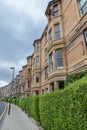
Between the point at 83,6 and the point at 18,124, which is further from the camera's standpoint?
the point at 83,6

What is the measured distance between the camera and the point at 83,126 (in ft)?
12.6

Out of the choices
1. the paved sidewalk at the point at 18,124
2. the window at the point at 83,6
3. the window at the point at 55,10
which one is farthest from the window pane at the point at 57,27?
the paved sidewalk at the point at 18,124

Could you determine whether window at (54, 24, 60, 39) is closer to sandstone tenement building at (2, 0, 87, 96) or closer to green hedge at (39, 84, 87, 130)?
sandstone tenement building at (2, 0, 87, 96)

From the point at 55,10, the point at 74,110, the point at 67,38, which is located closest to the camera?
the point at 74,110

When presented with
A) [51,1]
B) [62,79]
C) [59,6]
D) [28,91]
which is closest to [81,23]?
[62,79]

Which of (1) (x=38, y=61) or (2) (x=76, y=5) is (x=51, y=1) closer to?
(2) (x=76, y=5)

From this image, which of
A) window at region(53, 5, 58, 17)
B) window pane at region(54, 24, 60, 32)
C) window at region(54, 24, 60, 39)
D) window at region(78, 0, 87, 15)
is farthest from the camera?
window at region(53, 5, 58, 17)

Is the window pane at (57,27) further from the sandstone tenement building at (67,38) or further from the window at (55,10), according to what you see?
the window at (55,10)

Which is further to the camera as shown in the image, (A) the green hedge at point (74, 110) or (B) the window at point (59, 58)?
(B) the window at point (59, 58)

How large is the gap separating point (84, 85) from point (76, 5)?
40.4ft

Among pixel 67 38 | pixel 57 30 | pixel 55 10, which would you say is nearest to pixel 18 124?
pixel 67 38

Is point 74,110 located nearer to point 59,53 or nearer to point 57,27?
point 59,53

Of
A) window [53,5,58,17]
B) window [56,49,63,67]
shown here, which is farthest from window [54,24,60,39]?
window [56,49,63,67]

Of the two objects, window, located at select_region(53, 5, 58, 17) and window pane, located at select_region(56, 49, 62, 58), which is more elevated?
window, located at select_region(53, 5, 58, 17)
